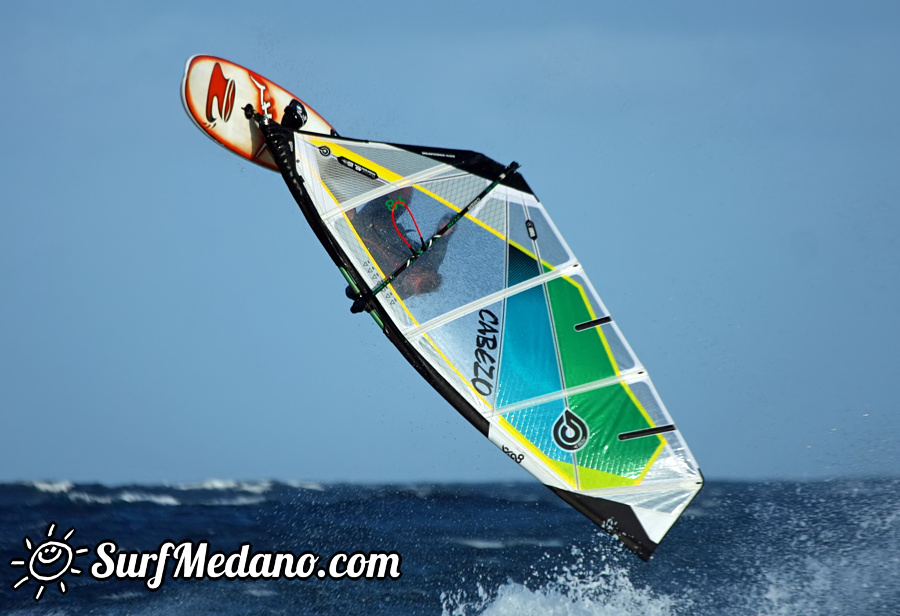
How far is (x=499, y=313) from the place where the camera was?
832 centimetres

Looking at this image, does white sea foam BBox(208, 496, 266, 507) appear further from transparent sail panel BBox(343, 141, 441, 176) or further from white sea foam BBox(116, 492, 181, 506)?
transparent sail panel BBox(343, 141, 441, 176)

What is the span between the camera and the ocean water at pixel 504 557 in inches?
361

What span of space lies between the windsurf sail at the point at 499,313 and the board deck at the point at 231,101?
431mm

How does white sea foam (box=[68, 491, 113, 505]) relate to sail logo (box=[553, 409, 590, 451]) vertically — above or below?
below

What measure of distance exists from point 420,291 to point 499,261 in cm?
80

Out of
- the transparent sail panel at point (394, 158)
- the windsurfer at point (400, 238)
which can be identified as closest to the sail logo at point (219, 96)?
the transparent sail panel at point (394, 158)

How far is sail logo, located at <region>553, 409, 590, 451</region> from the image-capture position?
8297 millimetres

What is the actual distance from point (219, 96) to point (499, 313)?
341cm

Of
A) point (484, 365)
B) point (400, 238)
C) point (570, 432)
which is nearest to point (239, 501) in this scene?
point (484, 365)

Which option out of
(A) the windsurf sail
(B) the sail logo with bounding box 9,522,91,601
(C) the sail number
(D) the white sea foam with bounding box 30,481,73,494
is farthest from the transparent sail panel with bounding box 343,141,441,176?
(D) the white sea foam with bounding box 30,481,73,494

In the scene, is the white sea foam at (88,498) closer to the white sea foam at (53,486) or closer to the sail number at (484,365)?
the white sea foam at (53,486)

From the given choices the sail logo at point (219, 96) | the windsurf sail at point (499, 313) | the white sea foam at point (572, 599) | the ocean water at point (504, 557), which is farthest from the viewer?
the ocean water at point (504, 557)

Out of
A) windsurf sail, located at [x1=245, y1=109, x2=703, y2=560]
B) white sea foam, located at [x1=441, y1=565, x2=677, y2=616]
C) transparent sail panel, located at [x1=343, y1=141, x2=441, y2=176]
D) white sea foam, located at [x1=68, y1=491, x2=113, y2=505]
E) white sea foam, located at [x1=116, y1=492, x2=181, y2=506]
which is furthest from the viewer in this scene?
white sea foam, located at [x1=116, y1=492, x2=181, y2=506]

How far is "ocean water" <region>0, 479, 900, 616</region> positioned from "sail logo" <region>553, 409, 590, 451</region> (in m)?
1.77
